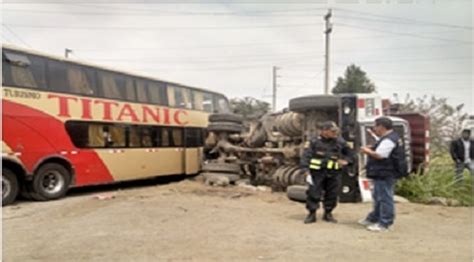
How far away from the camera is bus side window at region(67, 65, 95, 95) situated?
11.5m

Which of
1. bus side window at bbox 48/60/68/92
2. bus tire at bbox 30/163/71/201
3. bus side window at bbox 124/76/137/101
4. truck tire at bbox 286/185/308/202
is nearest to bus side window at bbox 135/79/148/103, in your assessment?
bus side window at bbox 124/76/137/101

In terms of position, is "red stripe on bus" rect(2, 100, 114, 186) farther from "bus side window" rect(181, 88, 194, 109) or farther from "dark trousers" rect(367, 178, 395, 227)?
"dark trousers" rect(367, 178, 395, 227)

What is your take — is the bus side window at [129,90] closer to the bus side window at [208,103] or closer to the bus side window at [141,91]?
the bus side window at [141,91]

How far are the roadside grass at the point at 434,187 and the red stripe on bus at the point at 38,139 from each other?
23.7 ft

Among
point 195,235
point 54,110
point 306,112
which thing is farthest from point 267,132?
point 195,235

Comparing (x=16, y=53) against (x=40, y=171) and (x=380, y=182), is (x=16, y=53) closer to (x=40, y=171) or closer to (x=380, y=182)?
(x=40, y=171)

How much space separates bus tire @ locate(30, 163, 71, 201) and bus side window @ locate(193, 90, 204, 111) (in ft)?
18.8

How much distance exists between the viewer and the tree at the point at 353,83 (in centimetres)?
4625

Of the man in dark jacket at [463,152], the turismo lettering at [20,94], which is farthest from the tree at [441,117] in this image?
the turismo lettering at [20,94]

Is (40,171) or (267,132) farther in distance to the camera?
(267,132)

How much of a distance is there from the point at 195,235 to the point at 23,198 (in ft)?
21.2

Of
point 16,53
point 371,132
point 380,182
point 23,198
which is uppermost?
point 16,53

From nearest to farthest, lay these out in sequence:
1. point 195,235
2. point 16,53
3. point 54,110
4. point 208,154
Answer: point 195,235, point 16,53, point 54,110, point 208,154

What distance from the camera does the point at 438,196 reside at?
10.3m
